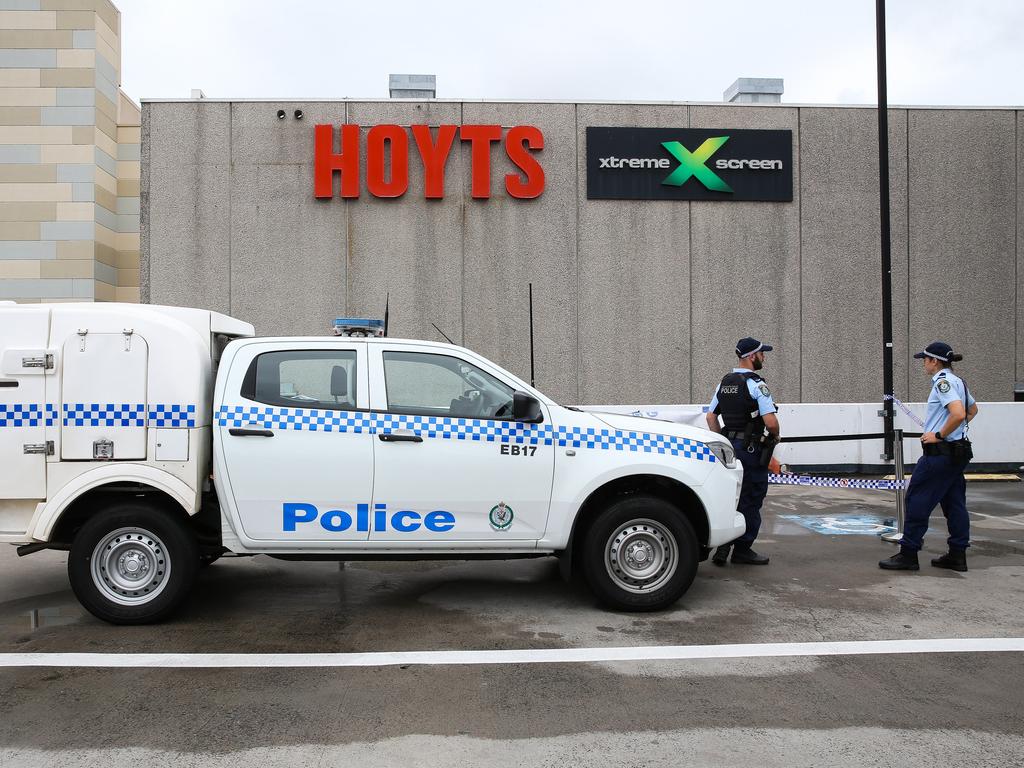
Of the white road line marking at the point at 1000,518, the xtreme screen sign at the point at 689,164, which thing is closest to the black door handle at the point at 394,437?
the white road line marking at the point at 1000,518

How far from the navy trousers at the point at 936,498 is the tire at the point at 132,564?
5.61 meters

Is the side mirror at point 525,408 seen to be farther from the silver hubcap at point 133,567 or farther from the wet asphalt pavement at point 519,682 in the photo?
the silver hubcap at point 133,567

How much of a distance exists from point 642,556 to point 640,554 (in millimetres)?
20

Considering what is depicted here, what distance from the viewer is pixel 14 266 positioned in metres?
18.8

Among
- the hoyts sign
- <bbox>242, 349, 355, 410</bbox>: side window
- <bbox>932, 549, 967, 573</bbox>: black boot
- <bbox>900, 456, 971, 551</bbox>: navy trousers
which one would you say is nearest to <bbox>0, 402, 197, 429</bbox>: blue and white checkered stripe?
<bbox>242, 349, 355, 410</bbox>: side window

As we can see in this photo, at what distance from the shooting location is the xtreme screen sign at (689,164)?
15539 mm

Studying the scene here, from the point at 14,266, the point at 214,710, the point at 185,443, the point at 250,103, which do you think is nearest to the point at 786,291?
the point at 250,103

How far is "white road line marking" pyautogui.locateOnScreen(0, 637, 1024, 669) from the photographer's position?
15.4 ft

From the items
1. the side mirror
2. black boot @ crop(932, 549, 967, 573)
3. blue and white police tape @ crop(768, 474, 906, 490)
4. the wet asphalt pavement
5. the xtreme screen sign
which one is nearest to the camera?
the wet asphalt pavement

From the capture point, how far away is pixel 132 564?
540cm

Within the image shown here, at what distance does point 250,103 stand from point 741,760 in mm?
14694

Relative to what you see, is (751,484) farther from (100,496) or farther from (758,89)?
(758,89)

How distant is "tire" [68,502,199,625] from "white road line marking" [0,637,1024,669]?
0.52 metres

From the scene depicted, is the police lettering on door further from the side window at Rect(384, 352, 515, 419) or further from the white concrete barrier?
the white concrete barrier
